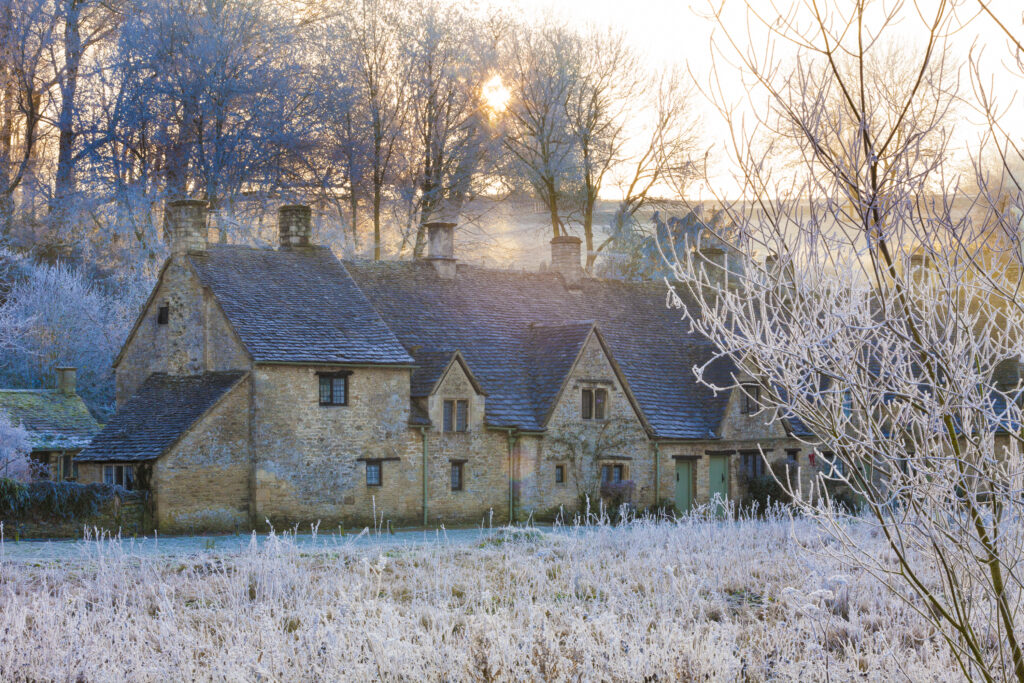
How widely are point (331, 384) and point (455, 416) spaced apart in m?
3.86

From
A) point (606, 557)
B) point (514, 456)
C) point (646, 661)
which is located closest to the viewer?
point (646, 661)

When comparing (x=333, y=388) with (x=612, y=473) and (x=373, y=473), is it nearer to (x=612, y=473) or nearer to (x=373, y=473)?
(x=373, y=473)

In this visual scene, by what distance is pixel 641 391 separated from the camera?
37156 mm

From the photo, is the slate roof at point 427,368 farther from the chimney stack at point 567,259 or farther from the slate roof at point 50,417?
the slate roof at point 50,417

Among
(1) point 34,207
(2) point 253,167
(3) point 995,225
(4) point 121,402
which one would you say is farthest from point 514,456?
(3) point 995,225

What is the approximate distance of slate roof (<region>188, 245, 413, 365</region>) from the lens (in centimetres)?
3062

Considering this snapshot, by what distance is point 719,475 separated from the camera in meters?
36.5

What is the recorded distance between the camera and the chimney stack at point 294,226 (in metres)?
36.1

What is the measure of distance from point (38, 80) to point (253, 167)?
845 centimetres

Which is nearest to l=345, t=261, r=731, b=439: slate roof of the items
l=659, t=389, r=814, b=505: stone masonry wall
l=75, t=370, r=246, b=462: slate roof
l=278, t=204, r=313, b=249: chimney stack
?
l=659, t=389, r=814, b=505: stone masonry wall

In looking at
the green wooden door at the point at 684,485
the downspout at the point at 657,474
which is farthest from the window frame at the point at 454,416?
the green wooden door at the point at 684,485

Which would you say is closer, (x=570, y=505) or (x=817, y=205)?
(x=817, y=205)

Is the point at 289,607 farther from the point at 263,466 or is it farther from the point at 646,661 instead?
the point at 263,466

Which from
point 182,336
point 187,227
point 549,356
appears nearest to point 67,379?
point 182,336
